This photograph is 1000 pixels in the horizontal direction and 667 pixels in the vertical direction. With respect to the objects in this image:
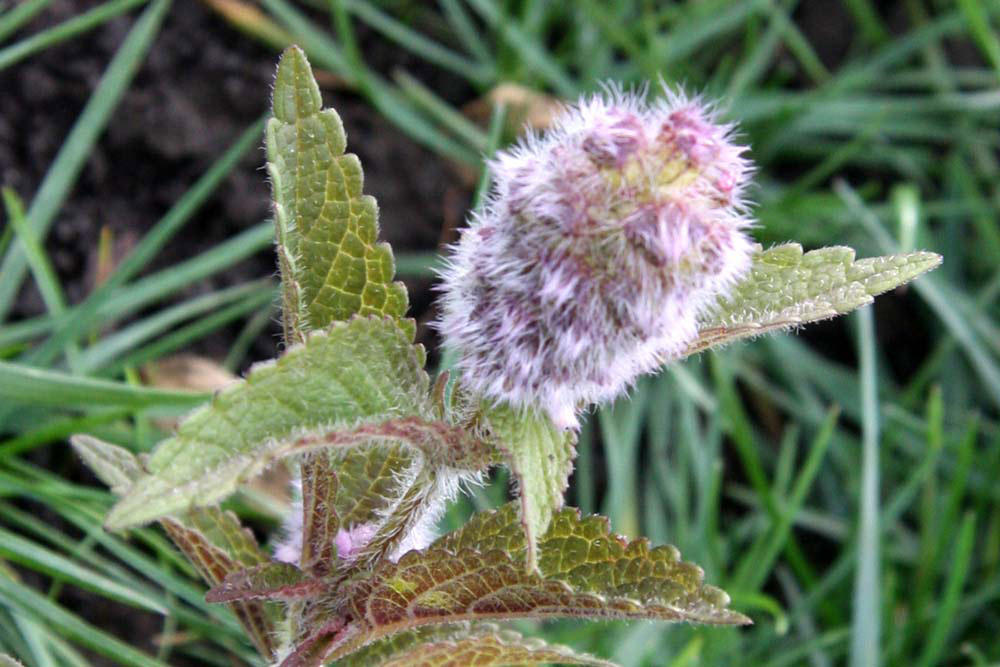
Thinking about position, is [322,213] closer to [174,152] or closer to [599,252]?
[599,252]

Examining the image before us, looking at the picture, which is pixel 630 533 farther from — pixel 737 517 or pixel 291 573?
pixel 291 573

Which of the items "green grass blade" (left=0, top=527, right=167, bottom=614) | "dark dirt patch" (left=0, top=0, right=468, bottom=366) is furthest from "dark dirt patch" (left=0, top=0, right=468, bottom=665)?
"green grass blade" (left=0, top=527, right=167, bottom=614)

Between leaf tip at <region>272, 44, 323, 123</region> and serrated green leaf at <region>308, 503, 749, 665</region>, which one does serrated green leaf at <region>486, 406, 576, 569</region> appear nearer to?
serrated green leaf at <region>308, 503, 749, 665</region>

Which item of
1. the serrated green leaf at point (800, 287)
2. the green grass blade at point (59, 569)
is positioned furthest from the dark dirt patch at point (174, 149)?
the serrated green leaf at point (800, 287)

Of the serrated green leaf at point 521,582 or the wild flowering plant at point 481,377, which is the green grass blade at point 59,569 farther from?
the serrated green leaf at point 521,582

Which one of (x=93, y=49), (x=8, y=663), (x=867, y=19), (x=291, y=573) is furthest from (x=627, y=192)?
(x=867, y=19)

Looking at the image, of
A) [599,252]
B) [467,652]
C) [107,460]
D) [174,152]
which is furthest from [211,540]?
[174,152]
